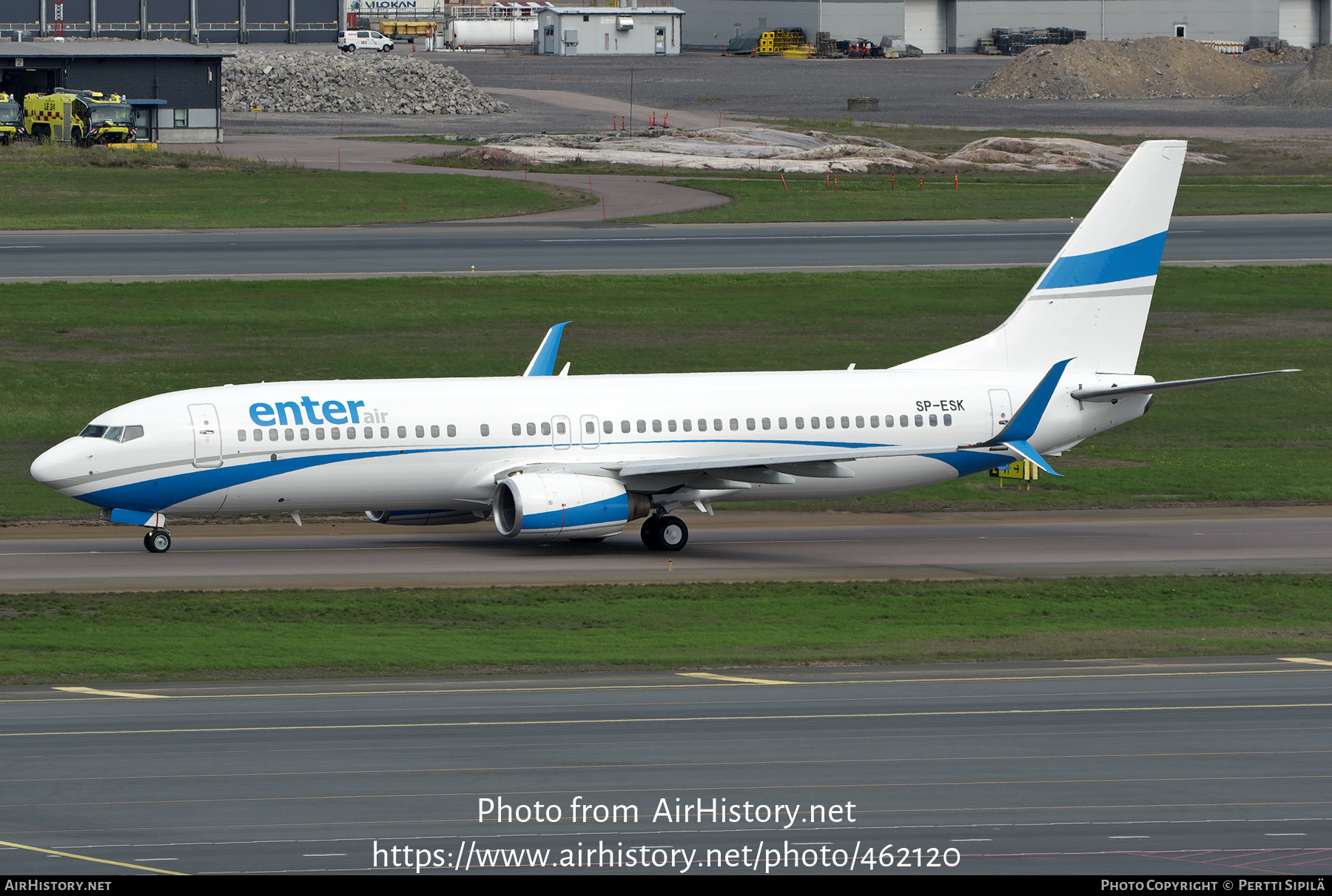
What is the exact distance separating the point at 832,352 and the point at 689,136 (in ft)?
206

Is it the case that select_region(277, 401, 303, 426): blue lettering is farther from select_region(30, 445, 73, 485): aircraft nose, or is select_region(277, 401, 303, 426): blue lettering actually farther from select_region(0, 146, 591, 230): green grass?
select_region(0, 146, 591, 230): green grass

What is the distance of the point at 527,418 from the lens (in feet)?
134

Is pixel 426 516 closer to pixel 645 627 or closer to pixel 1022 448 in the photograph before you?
pixel 645 627

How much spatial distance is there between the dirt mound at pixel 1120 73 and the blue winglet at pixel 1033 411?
136 meters

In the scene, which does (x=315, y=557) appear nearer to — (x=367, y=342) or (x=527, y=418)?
(x=527, y=418)

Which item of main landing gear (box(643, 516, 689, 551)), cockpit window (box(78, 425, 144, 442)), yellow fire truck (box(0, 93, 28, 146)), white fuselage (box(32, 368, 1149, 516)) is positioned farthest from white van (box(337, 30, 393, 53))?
main landing gear (box(643, 516, 689, 551))

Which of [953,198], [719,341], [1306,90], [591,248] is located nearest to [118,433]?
[719,341]

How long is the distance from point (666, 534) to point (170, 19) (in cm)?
16090

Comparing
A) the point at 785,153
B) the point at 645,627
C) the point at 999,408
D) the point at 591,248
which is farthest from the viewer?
the point at 785,153

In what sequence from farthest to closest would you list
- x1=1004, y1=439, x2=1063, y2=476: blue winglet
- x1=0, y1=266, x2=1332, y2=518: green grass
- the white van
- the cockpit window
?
1. the white van
2. x1=0, y1=266, x2=1332, y2=518: green grass
3. x1=1004, y1=439, x2=1063, y2=476: blue winglet
4. the cockpit window

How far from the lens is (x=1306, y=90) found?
16162cm

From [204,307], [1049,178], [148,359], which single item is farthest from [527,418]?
[1049,178]

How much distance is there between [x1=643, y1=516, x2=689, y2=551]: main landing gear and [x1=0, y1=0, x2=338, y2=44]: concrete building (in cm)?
15466

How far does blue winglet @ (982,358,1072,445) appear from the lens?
40062 millimetres
